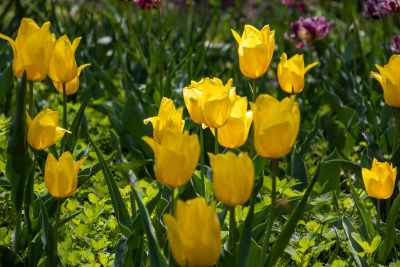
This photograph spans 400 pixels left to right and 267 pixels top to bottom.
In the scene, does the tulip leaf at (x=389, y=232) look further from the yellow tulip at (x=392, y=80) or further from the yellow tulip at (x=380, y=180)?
the yellow tulip at (x=392, y=80)

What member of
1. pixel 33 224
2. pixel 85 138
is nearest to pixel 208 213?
pixel 33 224

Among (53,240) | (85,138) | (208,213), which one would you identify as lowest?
(85,138)

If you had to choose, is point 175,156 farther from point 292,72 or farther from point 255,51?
point 292,72

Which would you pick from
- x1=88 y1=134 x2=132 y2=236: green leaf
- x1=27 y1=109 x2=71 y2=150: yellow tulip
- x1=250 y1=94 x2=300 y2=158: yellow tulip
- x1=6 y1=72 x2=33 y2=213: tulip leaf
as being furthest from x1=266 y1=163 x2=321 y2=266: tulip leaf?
x1=6 y1=72 x2=33 y2=213: tulip leaf

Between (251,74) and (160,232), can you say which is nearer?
(160,232)

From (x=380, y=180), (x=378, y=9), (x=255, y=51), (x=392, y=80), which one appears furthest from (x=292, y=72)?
(x=378, y=9)

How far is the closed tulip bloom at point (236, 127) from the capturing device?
1354 mm

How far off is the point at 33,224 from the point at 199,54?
5.44 ft

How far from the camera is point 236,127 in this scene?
53.5 inches

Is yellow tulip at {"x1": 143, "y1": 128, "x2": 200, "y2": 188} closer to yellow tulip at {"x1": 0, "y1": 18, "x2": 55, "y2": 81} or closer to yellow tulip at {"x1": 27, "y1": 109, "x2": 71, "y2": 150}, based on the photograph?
yellow tulip at {"x1": 27, "y1": 109, "x2": 71, "y2": 150}

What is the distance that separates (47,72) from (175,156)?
61 centimetres

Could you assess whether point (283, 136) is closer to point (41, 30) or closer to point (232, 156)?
point (232, 156)

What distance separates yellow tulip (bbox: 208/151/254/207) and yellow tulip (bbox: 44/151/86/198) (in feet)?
1.15

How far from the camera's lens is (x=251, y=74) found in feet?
5.23
